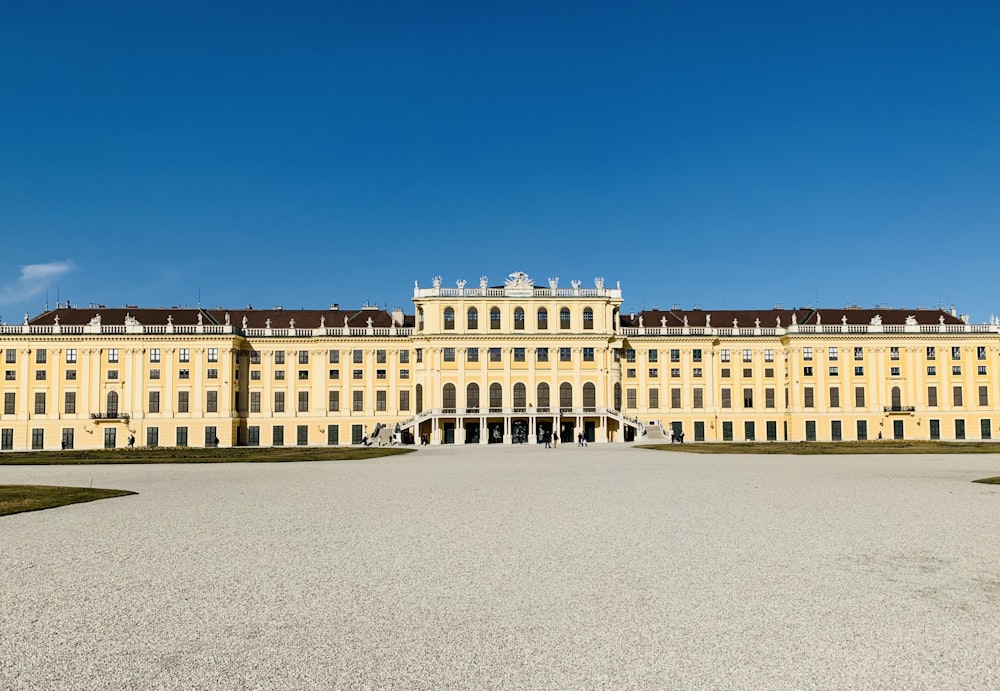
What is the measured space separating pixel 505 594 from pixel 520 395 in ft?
226

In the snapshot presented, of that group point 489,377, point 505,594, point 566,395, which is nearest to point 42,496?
point 505,594

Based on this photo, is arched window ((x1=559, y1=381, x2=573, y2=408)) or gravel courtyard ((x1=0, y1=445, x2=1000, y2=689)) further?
arched window ((x1=559, y1=381, x2=573, y2=408))

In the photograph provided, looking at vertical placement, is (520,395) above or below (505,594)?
above

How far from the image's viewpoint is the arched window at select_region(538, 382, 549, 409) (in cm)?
7944

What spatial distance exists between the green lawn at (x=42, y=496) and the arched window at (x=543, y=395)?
56489mm

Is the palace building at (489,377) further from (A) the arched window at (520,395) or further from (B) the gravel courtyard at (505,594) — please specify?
(B) the gravel courtyard at (505,594)

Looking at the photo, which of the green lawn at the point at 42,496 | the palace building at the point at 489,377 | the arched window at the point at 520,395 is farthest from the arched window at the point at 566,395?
the green lawn at the point at 42,496

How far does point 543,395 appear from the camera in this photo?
79.6 metres

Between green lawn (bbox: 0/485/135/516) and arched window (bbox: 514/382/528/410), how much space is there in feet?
184

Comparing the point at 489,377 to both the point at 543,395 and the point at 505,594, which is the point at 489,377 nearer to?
the point at 543,395

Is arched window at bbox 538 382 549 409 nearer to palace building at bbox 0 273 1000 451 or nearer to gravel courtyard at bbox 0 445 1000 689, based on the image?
palace building at bbox 0 273 1000 451

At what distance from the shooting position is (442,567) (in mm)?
12438

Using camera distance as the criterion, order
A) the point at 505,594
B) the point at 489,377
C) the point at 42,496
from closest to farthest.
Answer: the point at 505,594 → the point at 42,496 → the point at 489,377

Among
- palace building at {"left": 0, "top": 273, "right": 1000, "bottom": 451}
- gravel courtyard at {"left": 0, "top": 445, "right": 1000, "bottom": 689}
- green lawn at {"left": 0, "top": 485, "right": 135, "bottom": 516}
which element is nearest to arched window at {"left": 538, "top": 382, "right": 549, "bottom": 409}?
palace building at {"left": 0, "top": 273, "right": 1000, "bottom": 451}
